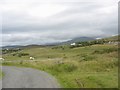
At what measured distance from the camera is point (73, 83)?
27828 mm

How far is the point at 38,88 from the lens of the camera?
2523cm

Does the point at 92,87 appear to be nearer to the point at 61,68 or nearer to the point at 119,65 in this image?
the point at 119,65

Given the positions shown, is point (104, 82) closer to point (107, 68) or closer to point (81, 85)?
point (81, 85)

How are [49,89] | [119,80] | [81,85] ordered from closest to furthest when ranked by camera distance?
[49,89] < [81,85] < [119,80]

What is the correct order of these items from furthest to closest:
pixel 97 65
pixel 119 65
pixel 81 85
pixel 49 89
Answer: pixel 97 65, pixel 119 65, pixel 81 85, pixel 49 89

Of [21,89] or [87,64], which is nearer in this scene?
[21,89]

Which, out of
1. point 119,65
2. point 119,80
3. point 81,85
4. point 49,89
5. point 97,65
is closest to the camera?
point 49,89

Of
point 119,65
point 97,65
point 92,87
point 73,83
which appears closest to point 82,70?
point 97,65

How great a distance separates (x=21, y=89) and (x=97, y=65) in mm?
19036

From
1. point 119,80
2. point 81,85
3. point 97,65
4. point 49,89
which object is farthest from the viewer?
point 97,65

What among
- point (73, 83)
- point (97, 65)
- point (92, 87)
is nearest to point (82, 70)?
point (97, 65)

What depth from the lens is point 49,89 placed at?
24266 millimetres

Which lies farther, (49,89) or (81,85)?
(81,85)

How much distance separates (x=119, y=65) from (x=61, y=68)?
8.69m
